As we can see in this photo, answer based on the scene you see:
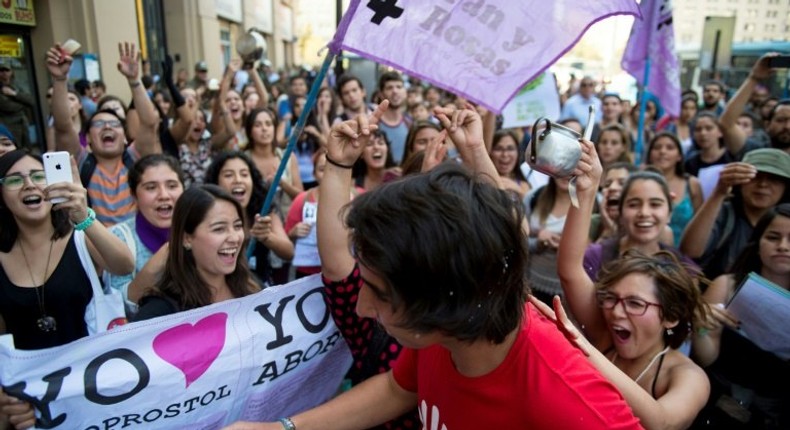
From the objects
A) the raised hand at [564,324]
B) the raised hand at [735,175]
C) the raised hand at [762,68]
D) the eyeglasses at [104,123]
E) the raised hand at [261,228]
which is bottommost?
the raised hand at [261,228]

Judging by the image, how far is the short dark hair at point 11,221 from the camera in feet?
7.38

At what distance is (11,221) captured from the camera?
2283 mm

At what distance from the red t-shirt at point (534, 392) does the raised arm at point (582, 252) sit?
545 mm

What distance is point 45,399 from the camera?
1547mm

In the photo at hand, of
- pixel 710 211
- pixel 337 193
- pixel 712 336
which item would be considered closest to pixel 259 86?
pixel 710 211

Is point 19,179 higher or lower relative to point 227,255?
higher

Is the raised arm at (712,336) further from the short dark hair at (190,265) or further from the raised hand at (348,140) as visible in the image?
the short dark hair at (190,265)

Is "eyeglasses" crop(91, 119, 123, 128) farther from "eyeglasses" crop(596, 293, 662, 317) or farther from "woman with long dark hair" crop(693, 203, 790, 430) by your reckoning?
"woman with long dark hair" crop(693, 203, 790, 430)

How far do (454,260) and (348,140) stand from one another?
0.80 meters

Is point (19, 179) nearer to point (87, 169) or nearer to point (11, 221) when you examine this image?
point (11, 221)

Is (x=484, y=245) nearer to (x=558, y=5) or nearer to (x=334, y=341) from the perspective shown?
(x=334, y=341)

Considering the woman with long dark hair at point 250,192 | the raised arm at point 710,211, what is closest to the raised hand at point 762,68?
the raised arm at point 710,211

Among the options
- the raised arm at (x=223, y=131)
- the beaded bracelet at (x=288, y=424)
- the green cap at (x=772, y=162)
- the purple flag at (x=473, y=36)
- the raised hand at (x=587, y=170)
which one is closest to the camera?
the beaded bracelet at (x=288, y=424)

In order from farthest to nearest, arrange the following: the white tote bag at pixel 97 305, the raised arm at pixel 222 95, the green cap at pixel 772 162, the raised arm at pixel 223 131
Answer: the raised arm at pixel 222 95 → the raised arm at pixel 223 131 → the green cap at pixel 772 162 → the white tote bag at pixel 97 305
